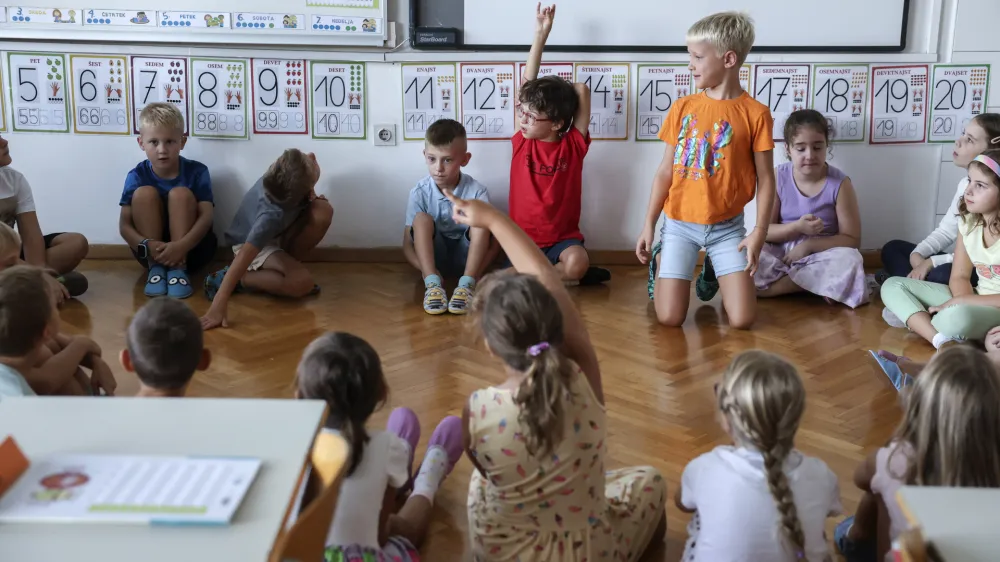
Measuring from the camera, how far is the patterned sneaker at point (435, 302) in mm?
3426

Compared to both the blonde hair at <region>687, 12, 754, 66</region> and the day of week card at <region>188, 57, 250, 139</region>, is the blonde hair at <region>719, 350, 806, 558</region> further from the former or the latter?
the day of week card at <region>188, 57, 250, 139</region>

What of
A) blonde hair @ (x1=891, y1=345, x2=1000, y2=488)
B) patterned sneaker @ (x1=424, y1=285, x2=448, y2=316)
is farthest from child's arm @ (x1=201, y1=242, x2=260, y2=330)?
blonde hair @ (x1=891, y1=345, x2=1000, y2=488)

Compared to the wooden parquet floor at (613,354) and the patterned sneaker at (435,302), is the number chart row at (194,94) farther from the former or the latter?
the patterned sneaker at (435,302)

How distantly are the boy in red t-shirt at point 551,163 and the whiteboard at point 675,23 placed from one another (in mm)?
130

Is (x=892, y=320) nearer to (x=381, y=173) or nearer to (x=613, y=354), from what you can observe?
(x=613, y=354)

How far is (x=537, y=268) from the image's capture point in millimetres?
1899

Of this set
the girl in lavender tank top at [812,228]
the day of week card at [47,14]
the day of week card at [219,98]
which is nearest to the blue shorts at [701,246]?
the girl in lavender tank top at [812,228]

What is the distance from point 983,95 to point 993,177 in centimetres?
107

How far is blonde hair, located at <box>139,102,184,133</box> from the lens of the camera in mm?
3695

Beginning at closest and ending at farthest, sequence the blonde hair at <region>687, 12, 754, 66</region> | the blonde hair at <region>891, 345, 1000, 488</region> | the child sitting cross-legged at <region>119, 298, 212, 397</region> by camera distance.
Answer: the blonde hair at <region>891, 345, 1000, 488</region> → the child sitting cross-legged at <region>119, 298, 212, 397</region> → the blonde hair at <region>687, 12, 754, 66</region>

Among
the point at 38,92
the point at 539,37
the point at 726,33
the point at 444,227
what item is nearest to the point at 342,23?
the point at 539,37

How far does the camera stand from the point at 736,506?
154cm

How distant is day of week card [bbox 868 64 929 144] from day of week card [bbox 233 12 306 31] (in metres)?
2.24

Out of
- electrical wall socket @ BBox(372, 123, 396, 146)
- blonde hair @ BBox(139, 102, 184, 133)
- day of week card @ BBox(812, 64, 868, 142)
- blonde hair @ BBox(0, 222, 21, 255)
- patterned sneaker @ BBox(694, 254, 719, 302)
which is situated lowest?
patterned sneaker @ BBox(694, 254, 719, 302)
